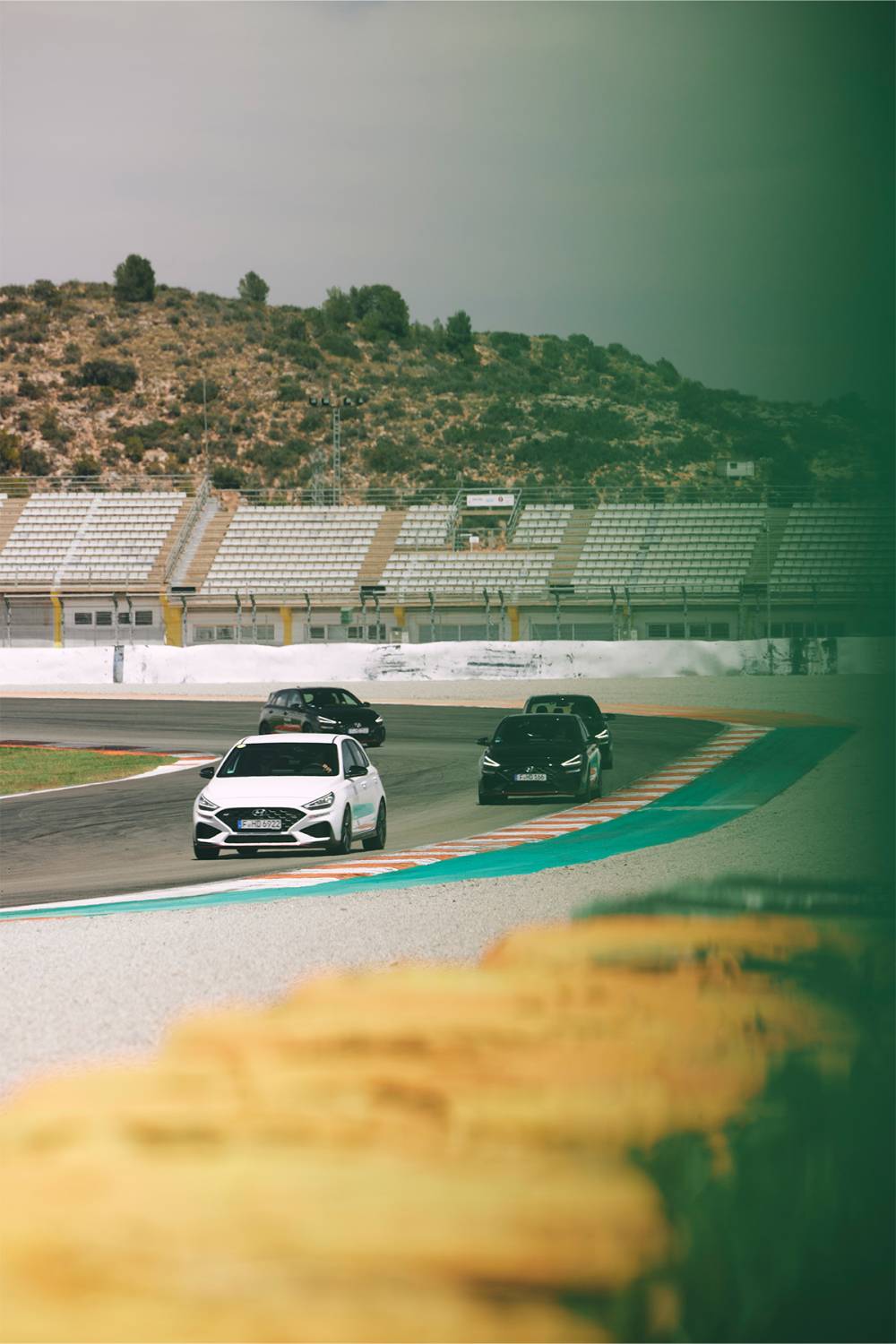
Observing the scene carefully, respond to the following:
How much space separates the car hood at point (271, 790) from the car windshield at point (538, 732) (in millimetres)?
4749

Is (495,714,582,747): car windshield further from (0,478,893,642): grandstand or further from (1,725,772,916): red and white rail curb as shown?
(0,478,893,642): grandstand

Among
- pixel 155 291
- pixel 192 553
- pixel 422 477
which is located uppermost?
pixel 155 291

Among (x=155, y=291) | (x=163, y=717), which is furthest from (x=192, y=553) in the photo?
(x=155, y=291)

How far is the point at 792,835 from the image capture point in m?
13.9

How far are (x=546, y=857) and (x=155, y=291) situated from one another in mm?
98670

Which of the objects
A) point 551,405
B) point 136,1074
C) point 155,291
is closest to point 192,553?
point 551,405

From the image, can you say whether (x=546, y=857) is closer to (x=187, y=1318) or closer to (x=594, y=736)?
(x=594, y=736)

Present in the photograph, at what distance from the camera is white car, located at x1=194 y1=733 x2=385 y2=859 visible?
14.9m

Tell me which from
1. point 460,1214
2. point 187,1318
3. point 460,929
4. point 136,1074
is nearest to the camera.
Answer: point 187,1318

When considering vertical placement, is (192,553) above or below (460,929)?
above

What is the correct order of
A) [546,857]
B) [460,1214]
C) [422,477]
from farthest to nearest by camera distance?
[422,477] → [546,857] → [460,1214]

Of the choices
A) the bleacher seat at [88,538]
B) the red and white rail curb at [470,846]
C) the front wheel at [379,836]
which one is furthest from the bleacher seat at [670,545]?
the front wheel at [379,836]

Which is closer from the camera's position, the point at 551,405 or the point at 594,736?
the point at 594,736

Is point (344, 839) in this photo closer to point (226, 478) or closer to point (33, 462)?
point (33, 462)
